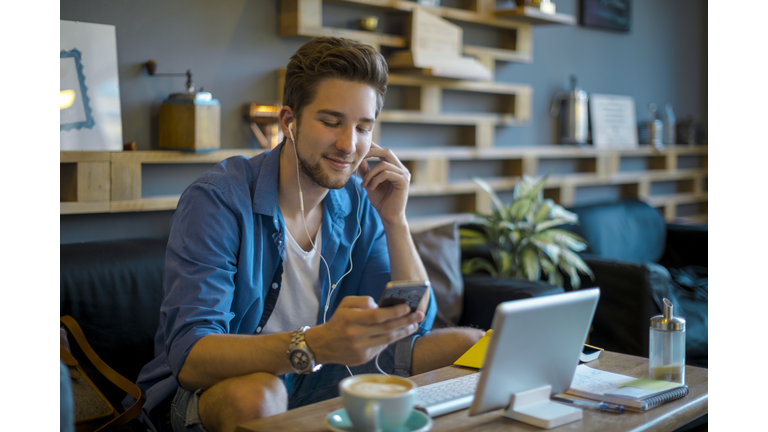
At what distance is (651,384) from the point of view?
1234 mm

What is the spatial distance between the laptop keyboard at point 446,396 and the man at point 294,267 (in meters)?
0.12

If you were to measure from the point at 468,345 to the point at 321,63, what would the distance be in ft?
2.43

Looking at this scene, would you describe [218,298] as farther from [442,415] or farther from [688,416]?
[688,416]

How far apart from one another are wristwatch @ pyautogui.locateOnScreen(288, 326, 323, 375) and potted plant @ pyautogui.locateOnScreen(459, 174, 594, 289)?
1746 mm

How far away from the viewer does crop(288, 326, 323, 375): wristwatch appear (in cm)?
117

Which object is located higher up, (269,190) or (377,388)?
(269,190)

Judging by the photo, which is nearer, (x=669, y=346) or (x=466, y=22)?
(x=669, y=346)

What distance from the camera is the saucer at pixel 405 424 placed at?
3.16 feet

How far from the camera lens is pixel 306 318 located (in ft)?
5.50

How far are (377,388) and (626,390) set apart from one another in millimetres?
503

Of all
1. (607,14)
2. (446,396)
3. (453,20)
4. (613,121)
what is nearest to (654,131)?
(613,121)

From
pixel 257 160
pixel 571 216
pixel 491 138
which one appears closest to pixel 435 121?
pixel 491 138

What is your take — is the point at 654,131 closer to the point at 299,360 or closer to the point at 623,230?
the point at 623,230

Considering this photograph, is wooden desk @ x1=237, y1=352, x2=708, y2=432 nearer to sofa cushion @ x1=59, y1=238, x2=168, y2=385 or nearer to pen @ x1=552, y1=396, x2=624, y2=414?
pen @ x1=552, y1=396, x2=624, y2=414
